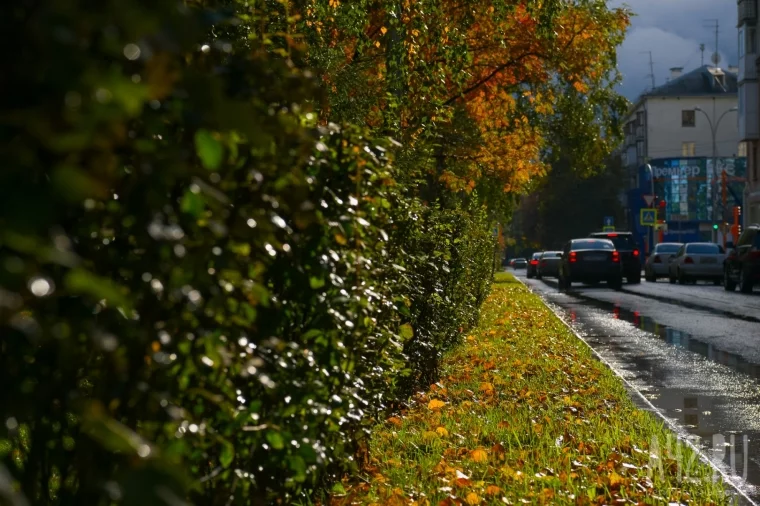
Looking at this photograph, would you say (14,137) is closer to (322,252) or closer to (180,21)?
(180,21)

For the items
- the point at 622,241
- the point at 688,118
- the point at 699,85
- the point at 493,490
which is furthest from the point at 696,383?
the point at 699,85

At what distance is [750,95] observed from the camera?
68250mm

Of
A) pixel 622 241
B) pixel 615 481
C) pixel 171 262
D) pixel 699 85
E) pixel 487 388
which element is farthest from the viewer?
pixel 699 85

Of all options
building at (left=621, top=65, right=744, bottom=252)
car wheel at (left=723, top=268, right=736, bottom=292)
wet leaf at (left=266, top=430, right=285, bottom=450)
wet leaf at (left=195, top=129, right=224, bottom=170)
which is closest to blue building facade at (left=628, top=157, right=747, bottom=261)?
building at (left=621, top=65, right=744, bottom=252)

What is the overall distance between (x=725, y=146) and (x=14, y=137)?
116564 millimetres

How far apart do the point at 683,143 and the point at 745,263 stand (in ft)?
277

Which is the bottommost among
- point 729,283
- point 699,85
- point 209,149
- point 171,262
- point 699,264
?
point 729,283

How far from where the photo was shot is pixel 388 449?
6.41 m

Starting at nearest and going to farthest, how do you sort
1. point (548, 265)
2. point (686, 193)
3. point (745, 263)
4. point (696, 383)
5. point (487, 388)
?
point (487, 388), point (696, 383), point (745, 263), point (548, 265), point (686, 193)

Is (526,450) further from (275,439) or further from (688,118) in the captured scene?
(688,118)

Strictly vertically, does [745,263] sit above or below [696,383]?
below

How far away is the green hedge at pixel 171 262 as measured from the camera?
149 cm

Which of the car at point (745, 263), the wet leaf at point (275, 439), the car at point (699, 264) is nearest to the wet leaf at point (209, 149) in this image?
the wet leaf at point (275, 439)

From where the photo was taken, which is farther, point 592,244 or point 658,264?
point 658,264
